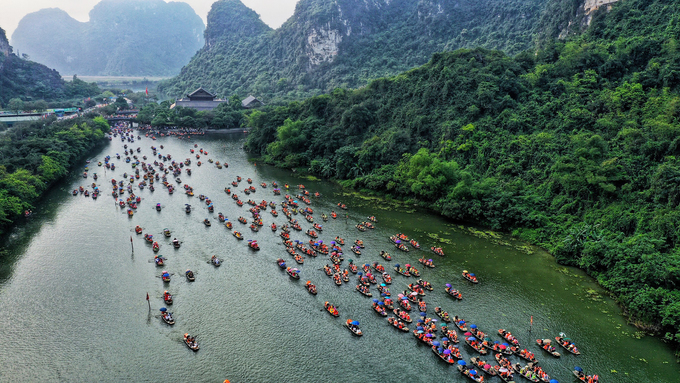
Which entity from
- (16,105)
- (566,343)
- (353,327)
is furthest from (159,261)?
(16,105)

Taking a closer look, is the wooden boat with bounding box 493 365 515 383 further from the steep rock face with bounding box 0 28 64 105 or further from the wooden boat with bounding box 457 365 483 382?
the steep rock face with bounding box 0 28 64 105

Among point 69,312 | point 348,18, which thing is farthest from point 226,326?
point 348,18

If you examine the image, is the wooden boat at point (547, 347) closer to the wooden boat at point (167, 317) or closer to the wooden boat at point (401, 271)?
the wooden boat at point (401, 271)

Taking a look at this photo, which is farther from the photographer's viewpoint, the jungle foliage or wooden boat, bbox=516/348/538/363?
the jungle foliage

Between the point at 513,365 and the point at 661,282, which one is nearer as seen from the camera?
the point at 513,365

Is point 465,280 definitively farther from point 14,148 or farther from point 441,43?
point 441,43

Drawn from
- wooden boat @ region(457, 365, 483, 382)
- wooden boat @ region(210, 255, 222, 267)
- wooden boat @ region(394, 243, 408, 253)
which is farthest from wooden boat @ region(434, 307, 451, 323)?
wooden boat @ region(210, 255, 222, 267)

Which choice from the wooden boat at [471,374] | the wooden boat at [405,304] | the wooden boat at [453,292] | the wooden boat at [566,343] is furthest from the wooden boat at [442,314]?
the wooden boat at [566,343]
